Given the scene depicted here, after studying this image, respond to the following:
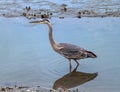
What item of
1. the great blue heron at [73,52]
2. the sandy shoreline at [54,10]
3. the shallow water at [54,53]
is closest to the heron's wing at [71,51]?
the great blue heron at [73,52]

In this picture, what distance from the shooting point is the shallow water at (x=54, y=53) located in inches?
330

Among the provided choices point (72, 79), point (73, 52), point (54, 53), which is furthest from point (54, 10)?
point (72, 79)

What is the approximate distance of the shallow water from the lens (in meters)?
8.38

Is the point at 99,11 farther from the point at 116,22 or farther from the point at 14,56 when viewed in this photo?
the point at 14,56

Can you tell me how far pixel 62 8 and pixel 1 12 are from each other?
81.9 inches

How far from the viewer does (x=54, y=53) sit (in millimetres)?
10047

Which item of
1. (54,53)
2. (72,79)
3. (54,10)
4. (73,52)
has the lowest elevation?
(72,79)

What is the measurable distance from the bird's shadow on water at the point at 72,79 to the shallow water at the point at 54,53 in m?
Result: 0.10

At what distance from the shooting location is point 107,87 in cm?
789

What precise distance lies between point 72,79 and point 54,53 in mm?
1611

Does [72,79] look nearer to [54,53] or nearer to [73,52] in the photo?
[73,52]

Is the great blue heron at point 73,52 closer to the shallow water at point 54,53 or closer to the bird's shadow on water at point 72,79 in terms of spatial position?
the shallow water at point 54,53

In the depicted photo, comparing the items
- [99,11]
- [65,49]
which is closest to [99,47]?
[65,49]

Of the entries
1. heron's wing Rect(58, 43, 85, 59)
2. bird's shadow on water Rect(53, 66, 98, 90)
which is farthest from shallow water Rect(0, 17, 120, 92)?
heron's wing Rect(58, 43, 85, 59)
